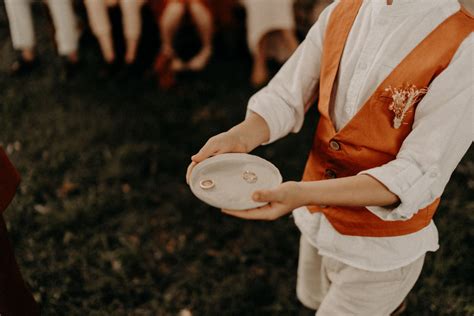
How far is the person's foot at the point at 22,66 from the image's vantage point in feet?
14.8

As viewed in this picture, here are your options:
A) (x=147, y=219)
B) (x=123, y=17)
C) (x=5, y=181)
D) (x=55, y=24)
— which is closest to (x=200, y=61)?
(x=123, y=17)

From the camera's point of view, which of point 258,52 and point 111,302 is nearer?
point 111,302

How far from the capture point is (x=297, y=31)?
4.66m

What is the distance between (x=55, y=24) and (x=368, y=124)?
3815mm

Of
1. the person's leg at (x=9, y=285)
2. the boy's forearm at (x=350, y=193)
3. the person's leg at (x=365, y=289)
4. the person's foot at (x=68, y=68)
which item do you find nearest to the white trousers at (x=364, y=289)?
the person's leg at (x=365, y=289)

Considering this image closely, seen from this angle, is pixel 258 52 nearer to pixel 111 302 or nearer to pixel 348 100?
pixel 111 302

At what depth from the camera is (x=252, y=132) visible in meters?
1.68

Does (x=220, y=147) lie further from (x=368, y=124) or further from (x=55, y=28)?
(x=55, y=28)

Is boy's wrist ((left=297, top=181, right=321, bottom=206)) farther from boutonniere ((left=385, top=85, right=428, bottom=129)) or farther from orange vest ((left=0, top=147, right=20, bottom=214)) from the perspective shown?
orange vest ((left=0, top=147, right=20, bottom=214))

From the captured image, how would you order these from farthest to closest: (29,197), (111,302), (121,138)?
(121,138) → (29,197) → (111,302)

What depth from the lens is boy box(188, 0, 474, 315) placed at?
4.44ft

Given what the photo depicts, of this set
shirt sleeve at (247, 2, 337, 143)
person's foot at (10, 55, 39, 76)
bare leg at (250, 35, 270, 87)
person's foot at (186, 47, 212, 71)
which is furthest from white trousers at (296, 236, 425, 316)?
person's foot at (10, 55, 39, 76)

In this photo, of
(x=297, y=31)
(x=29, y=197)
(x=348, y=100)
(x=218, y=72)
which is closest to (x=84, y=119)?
(x=29, y=197)

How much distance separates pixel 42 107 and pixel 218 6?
175 cm
